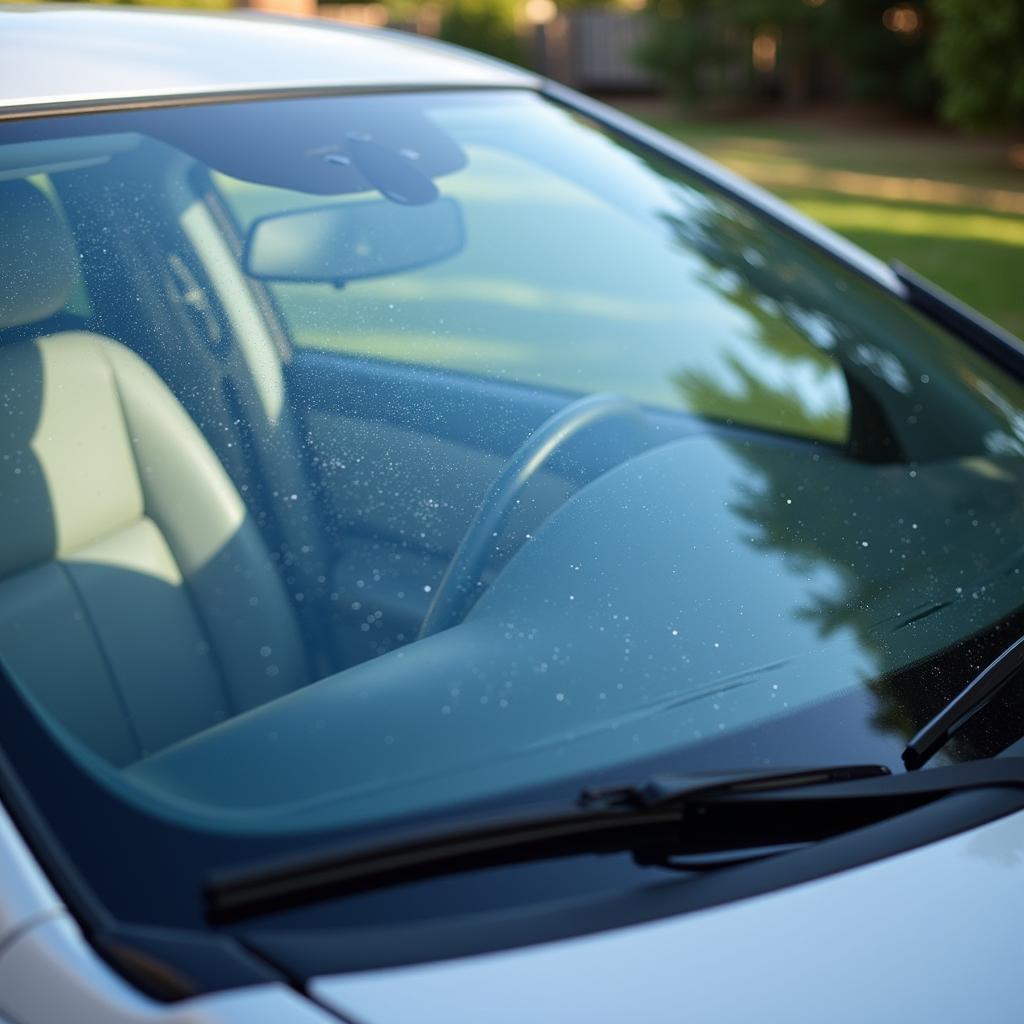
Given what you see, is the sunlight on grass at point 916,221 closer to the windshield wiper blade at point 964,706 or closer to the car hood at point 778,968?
the windshield wiper blade at point 964,706

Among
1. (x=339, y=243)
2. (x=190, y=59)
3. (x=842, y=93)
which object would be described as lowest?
(x=842, y=93)

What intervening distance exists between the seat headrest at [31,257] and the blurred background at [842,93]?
600 cm

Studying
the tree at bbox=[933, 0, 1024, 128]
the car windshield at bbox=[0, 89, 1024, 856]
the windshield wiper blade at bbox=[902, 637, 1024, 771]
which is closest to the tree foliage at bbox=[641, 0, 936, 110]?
the tree at bbox=[933, 0, 1024, 128]

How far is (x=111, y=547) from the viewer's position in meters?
1.47

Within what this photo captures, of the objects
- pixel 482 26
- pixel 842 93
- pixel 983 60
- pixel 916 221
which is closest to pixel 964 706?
pixel 916 221

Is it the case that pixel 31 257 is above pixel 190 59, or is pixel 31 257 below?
below

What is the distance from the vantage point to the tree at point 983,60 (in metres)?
11.7

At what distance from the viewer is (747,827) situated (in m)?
1.16

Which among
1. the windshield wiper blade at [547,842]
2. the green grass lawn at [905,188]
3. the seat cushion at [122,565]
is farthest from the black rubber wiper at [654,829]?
the green grass lawn at [905,188]

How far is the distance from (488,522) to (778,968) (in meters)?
0.56

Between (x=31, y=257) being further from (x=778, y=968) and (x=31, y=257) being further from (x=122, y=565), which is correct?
(x=778, y=968)

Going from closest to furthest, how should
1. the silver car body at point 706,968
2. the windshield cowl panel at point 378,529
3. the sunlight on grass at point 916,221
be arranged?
the silver car body at point 706,968 → the windshield cowl panel at point 378,529 → the sunlight on grass at point 916,221

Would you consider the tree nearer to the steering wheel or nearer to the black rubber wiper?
the steering wheel

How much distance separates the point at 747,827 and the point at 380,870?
316mm
